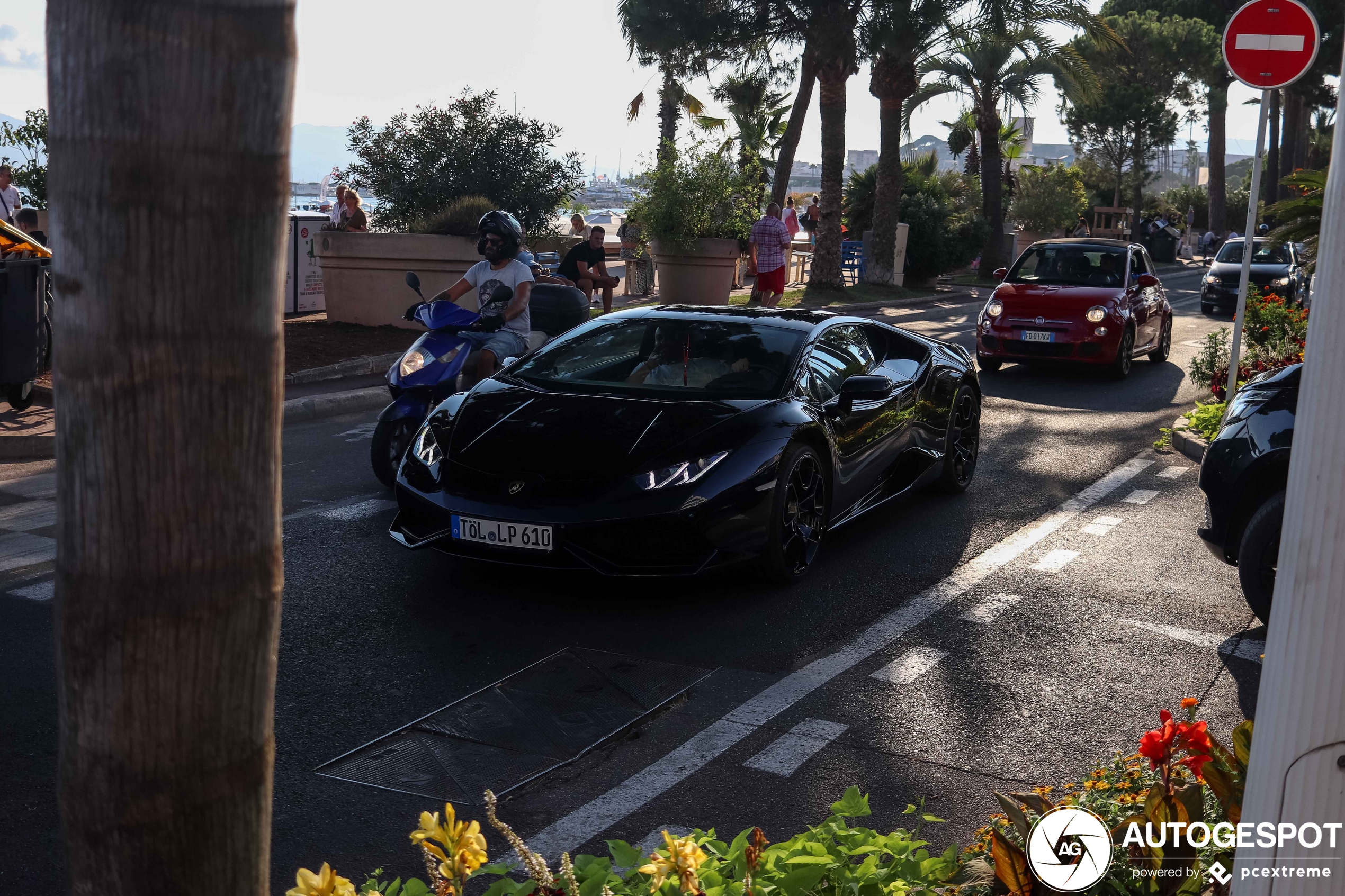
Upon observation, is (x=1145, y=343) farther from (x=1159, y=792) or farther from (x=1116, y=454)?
(x=1159, y=792)

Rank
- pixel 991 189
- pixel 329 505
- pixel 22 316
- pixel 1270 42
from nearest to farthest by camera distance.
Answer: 1. pixel 329 505
2. pixel 1270 42
3. pixel 22 316
4. pixel 991 189

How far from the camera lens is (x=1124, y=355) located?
14398 millimetres

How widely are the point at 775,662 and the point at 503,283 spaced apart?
4298 millimetres

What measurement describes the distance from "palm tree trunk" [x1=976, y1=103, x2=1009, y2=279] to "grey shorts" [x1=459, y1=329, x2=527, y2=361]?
2626cm

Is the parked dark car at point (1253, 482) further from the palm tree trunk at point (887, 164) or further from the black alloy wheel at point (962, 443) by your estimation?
the palm tree trunk at point (887, 164)

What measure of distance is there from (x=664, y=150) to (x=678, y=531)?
49.5ft

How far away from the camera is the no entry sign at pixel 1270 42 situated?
354 inches

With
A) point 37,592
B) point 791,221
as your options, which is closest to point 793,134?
point 791,221

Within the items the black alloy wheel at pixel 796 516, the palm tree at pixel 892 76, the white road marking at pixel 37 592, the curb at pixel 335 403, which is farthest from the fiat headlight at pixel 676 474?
the palm tree at pixel 892 76

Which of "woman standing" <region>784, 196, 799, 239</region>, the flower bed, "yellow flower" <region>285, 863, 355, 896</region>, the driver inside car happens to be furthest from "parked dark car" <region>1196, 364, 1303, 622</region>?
"woman standing" <region>784, 196, 799, 239</region>

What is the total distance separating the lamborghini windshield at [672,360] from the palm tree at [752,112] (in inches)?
671

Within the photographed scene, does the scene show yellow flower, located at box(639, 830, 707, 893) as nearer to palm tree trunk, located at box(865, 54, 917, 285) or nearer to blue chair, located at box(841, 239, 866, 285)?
palm tree trunk, located at box(865, 54, 917, 285)

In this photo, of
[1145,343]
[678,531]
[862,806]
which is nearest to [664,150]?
[1145,343]

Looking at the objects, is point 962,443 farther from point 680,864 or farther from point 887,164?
point 887,164
